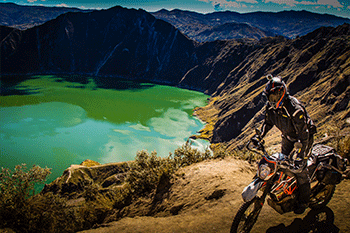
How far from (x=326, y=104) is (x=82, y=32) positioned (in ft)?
538

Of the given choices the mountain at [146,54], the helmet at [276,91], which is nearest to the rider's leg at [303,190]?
the helmet at [276,91]

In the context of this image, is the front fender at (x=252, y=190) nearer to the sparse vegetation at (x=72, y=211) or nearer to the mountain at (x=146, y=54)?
the sparse vegetation at (x=72, y=211)

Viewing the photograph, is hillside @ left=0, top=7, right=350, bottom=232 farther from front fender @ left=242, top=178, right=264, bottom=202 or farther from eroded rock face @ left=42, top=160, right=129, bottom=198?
front fender @ left=242, top=178, right=264, bottom=202

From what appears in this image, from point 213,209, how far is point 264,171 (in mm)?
2054

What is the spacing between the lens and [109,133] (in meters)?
47.5

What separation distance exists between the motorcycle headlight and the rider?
0.51 meters

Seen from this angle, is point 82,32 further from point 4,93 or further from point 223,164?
point 223,164

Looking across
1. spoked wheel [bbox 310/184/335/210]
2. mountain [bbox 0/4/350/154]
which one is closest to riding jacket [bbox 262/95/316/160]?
spoked wheel [bbox 310/184/335/210]

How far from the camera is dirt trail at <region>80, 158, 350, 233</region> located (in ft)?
12.9

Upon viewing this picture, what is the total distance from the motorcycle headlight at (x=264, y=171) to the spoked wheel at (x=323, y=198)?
1678mm

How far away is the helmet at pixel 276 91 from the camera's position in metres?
3.79

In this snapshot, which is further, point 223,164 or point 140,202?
point 223,164

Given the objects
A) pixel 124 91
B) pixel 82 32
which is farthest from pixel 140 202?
pixel 82 32

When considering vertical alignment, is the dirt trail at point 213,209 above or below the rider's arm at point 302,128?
below
